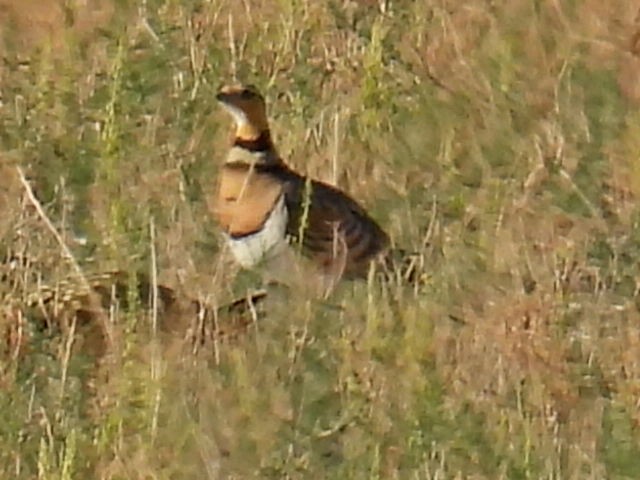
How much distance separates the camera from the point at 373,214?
5969mm

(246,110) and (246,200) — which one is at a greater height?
(246,110)

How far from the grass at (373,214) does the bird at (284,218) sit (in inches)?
4.3

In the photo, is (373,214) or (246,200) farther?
(373,214)

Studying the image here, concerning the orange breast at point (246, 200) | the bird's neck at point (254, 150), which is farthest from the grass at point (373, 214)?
the bird's neck at point (254, 150)

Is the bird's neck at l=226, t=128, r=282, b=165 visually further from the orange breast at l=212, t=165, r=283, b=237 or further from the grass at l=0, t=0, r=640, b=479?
the grass at l=0, t=0, r=640, b=479

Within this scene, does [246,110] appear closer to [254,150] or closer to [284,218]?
[254,150]

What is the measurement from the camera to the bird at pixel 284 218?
5.49 metres

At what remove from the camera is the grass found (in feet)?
15.6

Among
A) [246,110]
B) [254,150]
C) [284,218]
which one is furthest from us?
[246,110]

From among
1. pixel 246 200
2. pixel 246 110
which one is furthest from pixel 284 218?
pixel 246 110

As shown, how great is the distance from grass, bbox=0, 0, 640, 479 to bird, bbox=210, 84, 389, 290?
0.11m

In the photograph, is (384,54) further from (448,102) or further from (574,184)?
(574,184)

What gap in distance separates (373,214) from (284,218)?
512 mm

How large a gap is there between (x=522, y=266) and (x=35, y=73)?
1745 mm
